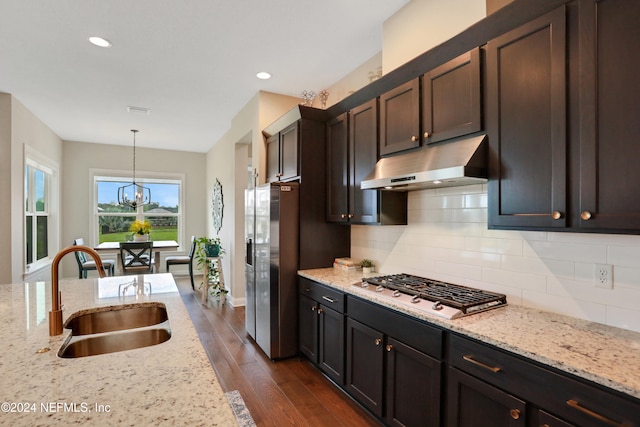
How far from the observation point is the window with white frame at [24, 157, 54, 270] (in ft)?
15.6

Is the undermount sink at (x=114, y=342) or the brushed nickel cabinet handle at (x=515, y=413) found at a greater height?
the undermount sink at (x=114, y=342)

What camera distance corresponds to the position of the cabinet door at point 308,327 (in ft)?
9.53

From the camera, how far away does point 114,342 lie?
1.49 metres

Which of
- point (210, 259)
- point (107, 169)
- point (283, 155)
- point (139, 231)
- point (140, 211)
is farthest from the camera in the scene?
point (140, 211)

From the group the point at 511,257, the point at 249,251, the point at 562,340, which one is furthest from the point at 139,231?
the point at 562,340

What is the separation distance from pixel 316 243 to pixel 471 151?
6.07 feet

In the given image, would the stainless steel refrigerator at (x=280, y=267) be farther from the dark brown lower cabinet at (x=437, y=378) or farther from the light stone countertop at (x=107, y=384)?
the light stone countertop at (x=107, y=384)

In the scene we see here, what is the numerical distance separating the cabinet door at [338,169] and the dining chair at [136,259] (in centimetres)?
368

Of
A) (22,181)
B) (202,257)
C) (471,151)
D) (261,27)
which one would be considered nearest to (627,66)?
(471,151)

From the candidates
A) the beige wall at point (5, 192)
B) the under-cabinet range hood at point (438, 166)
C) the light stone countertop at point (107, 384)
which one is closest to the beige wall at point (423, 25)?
the under-cabinet range hood at point (438, 166)

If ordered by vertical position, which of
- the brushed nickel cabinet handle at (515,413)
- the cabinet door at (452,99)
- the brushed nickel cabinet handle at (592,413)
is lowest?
the brushed nickel cabinet handle at (515,413)

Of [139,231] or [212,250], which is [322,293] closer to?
[212,250]

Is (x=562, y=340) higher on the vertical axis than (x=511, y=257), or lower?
lower

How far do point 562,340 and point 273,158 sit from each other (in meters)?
3.15
